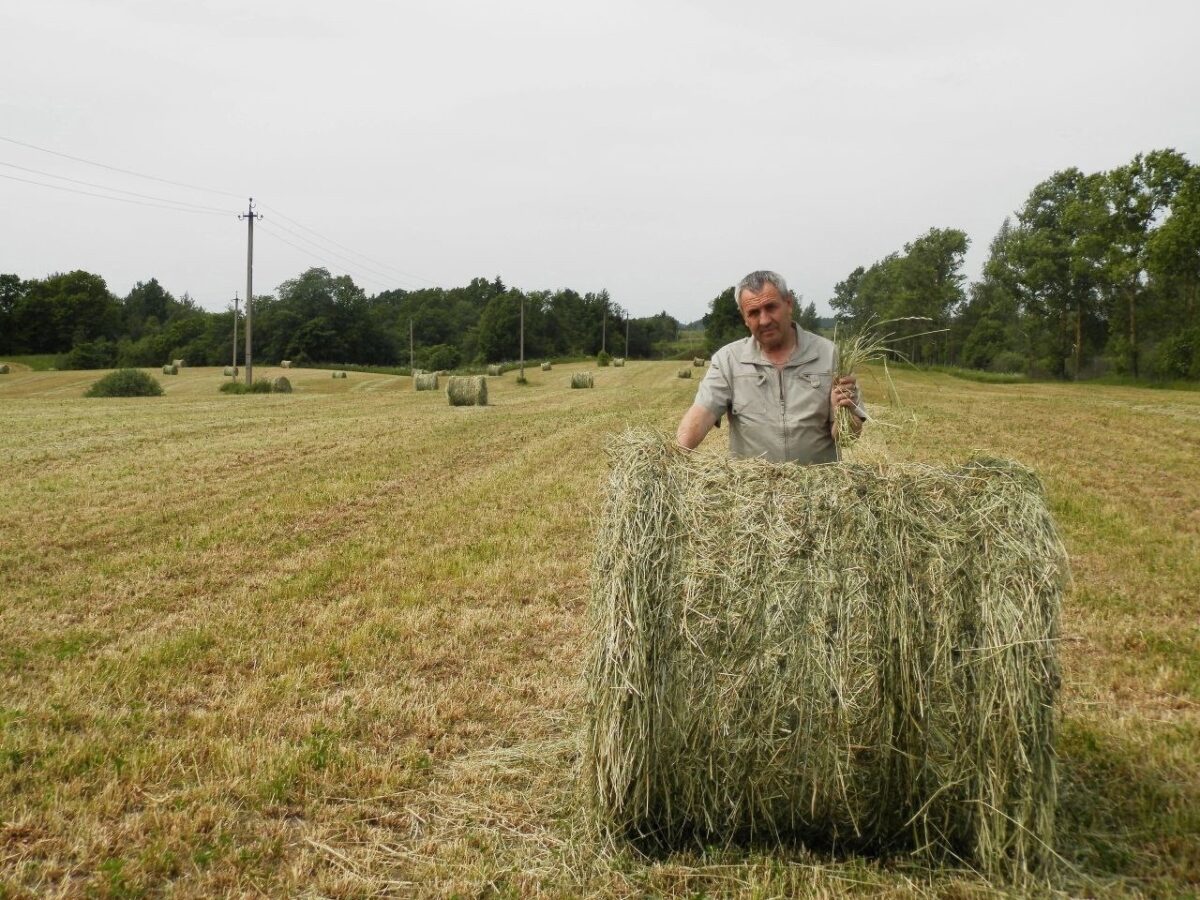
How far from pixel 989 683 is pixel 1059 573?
49cm

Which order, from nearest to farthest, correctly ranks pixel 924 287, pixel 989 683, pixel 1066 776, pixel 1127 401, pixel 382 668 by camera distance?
pixel 989 683 → pixel 1066 776 → pixel 382 668 → pixel 1127 401 → pixel 924 287

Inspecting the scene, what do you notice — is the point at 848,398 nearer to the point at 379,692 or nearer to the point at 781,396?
the point at 781,396

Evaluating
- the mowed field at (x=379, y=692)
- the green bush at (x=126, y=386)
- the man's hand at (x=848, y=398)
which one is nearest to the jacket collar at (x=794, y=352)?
the man's hand at (x=848, y=398)

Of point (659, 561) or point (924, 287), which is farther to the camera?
point (924, 287)

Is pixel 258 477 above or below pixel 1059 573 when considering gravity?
below

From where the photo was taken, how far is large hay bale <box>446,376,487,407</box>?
2858cm

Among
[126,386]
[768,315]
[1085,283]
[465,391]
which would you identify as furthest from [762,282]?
[1085,283]

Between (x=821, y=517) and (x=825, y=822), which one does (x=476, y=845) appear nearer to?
(x=825, y=822)

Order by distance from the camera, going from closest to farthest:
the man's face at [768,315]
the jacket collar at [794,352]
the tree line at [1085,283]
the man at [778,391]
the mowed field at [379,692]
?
the mowed field at [379,692] → the man's face at [768,315] → the man at [778,391] → the jacket collar at [794,352] → the tree line at [1085,283]

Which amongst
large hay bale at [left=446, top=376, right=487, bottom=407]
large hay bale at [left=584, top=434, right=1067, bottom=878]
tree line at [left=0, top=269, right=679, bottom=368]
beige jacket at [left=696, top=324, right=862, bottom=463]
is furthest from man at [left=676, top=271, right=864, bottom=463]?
tree line at [left=0, top=269, right=679, bottom=368]

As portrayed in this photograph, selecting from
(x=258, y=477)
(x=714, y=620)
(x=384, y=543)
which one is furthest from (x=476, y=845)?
(x=258, y=477)

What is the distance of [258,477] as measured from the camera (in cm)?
1339

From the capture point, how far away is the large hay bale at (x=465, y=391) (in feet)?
93.8

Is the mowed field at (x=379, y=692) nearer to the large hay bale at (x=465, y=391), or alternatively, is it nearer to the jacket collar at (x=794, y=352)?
the jacket collar at (x=794, y=352)
